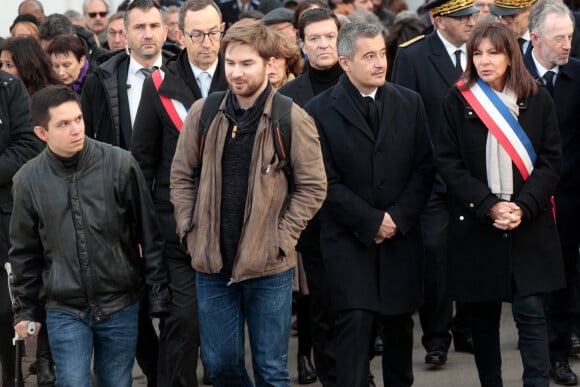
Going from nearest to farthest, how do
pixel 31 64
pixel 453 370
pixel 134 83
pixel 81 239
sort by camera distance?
1. pixel 81 239
2. pixel 134 83
3. pixel 453 370
4. pixel 31 64

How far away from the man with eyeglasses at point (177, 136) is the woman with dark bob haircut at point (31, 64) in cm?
158

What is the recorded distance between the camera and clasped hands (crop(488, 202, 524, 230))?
23.5ft

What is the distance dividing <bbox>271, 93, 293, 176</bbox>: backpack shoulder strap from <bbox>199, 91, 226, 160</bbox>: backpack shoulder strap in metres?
0.30

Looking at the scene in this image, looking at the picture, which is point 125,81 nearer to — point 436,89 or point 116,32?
point 436,89

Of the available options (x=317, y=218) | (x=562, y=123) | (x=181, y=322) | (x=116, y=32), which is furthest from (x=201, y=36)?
(x=116, y=32)

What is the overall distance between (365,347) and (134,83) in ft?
7.68

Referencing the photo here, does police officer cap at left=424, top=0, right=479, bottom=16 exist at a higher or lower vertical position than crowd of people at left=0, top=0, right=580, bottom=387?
higher

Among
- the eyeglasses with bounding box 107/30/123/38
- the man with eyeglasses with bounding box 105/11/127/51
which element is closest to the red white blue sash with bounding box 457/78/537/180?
the man with eyeglasses with bounding box 105/11/127/51

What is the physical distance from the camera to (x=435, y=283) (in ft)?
29.0

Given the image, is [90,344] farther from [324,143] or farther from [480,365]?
[480,365]

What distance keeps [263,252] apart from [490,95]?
5.62ft

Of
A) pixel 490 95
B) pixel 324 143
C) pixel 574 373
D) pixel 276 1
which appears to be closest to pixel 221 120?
pixel 324 143

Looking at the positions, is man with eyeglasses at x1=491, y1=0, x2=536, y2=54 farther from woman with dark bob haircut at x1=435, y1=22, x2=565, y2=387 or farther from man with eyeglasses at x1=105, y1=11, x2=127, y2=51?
man with eyeglasses at x1=105, y1=11, x2=127, y2=51

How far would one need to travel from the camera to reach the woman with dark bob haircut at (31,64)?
9.16 meters
